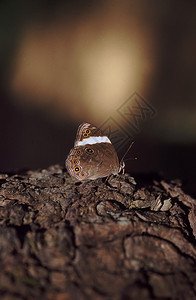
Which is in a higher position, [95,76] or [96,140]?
[95,76]

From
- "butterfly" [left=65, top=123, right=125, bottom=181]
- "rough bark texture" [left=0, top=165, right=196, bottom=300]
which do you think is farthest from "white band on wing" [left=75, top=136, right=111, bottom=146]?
"rough bark texture" [left=0, top=165, right=196, bottom=300]

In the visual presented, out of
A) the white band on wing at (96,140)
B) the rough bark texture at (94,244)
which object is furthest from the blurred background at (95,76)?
the rough bark texture at (94,244)

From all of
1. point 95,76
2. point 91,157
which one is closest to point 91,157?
point 91,157

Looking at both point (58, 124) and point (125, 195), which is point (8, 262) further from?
point (58, 124)

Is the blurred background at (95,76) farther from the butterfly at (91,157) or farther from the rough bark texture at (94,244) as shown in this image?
the rough bark texture at (94,244)

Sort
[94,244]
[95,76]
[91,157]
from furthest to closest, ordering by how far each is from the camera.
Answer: [95,76]
[91,157]
[94,244]

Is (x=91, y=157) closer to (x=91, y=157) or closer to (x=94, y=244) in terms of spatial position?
(x=91, y=157)
